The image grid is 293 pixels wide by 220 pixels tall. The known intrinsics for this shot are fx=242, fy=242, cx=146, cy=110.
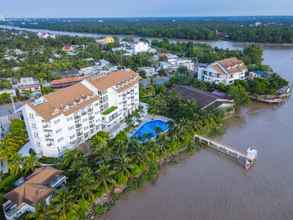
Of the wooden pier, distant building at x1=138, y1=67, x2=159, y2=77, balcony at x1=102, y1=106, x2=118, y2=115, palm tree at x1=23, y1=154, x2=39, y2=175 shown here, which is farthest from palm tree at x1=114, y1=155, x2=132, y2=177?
distant building at x1=138, y1=67, x2=159, y2=77

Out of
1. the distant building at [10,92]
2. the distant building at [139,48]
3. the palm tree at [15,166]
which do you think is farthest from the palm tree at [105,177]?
the distant building at [139,48]

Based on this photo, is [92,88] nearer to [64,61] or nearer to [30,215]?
[30,215]

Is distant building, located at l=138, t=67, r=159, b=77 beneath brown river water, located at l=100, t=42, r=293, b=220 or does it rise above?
above

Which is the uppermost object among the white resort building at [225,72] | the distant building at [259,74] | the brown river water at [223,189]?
the white resort building at [225,72]

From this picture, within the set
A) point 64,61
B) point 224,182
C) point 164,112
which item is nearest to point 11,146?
point 164,112

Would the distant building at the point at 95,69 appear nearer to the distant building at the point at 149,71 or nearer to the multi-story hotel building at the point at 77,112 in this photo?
the distant building at the point at 149,71

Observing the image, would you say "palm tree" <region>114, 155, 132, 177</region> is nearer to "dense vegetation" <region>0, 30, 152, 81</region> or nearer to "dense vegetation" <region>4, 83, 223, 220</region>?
"dense vegetation" <region>4, 83, 223, 220</region>

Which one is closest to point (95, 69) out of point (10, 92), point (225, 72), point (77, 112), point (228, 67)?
point (10, 92)
